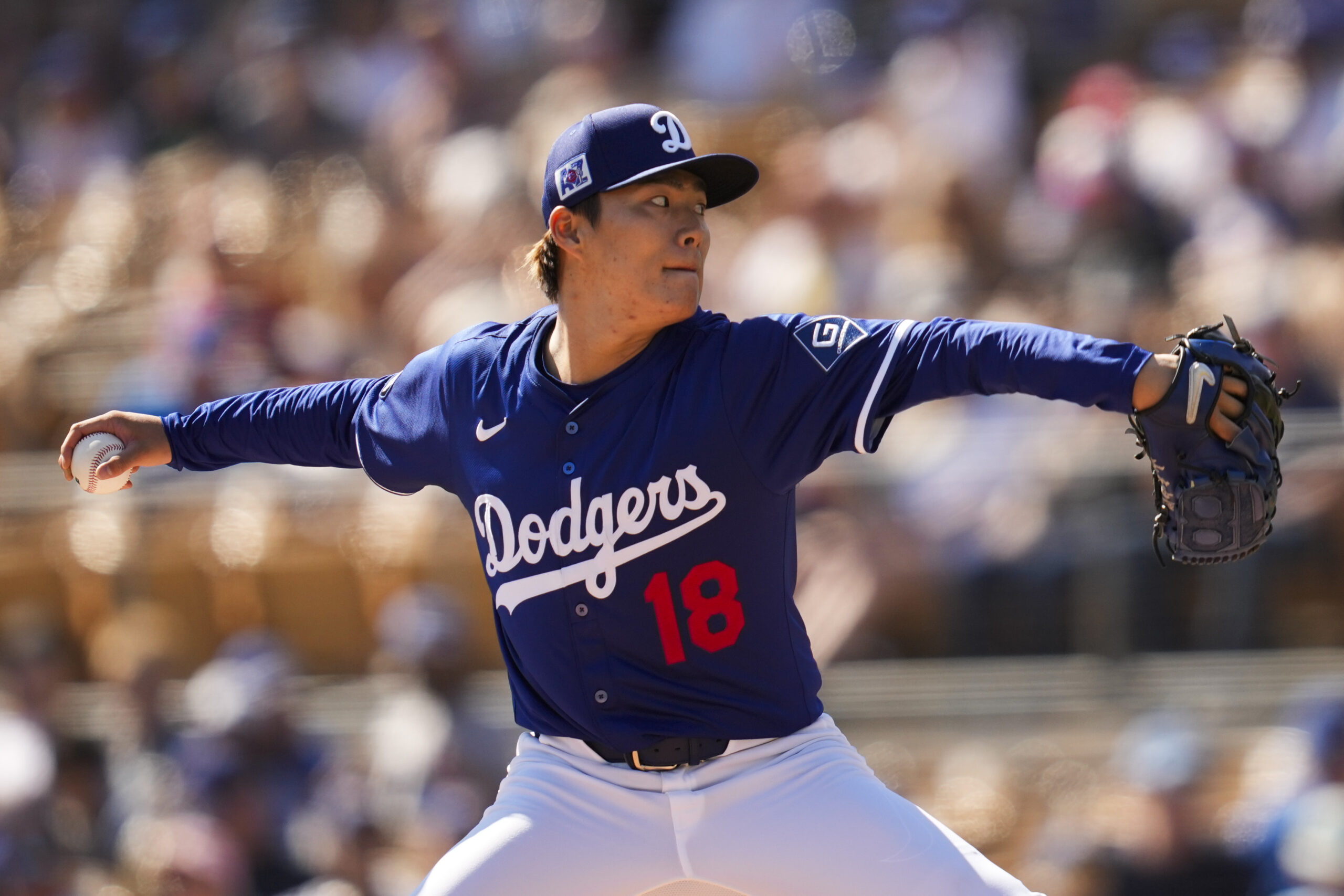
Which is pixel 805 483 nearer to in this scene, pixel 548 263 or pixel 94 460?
pixel 548 263

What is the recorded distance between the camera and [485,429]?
3.37 m

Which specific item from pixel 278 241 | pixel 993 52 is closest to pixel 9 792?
pixel 278 241

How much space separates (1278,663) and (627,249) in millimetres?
3676

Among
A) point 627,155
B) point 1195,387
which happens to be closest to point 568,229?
point 627,155

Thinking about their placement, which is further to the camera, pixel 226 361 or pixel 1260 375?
pixel 226 361

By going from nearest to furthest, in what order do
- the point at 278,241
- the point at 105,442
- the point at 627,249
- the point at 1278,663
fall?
the point at 627,249, the point at 105,442, the point at 1278,663, the point at 278,241

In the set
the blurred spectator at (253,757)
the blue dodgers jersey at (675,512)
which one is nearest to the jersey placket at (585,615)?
the blue dodgers jersey at (675,512)

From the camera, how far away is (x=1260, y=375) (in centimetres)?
287

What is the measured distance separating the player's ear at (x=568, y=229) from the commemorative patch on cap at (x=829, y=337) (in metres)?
0.50

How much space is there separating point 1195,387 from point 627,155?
118cm

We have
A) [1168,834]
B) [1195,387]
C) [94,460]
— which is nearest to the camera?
[1195,387]

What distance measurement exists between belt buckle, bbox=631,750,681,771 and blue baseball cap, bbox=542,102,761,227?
110 cm

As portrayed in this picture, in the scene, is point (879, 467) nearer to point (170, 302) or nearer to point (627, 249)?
point (627, 249)

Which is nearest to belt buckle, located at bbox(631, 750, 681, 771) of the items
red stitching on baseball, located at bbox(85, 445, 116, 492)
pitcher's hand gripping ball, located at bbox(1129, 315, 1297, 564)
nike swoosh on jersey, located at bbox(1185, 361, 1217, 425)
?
pitcher's hand gripping ball, located at bbox(1129, 315, 1297, 564)
